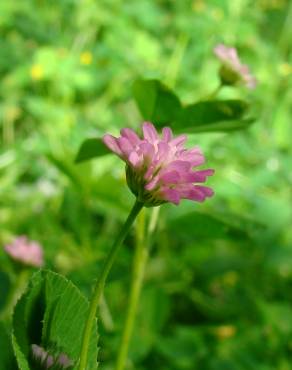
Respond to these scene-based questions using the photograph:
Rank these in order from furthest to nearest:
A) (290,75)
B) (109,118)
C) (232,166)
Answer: (290,75), (109,118), (232,166)

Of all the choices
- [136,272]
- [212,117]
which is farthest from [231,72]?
[136,272]

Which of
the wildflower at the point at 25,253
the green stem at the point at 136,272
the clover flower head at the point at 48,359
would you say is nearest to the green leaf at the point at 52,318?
the clover flower head at the point at 48,359

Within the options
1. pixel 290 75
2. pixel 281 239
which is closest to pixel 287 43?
pixel 290 75

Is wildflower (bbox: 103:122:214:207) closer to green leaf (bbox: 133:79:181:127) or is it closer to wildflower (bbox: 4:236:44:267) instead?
green leaf (bbox: 133:79:181:127)

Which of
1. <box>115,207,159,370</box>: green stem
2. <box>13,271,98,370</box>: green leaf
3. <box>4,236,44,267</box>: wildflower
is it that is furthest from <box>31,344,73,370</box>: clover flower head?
<box>4,236,44,267</box>: wildflower

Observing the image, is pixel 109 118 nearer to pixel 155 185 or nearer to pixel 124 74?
pixel 124 74
